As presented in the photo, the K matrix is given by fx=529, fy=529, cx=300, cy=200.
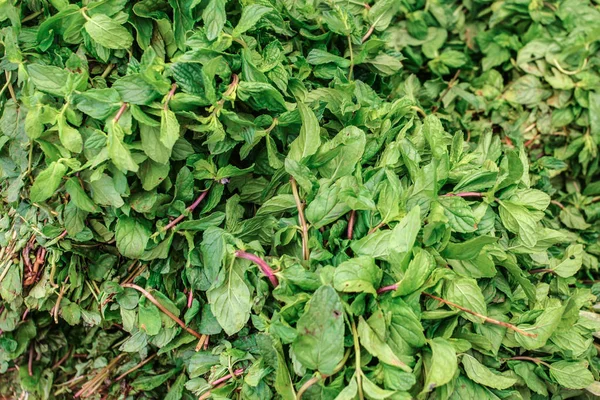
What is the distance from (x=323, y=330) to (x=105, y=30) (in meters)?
0.62

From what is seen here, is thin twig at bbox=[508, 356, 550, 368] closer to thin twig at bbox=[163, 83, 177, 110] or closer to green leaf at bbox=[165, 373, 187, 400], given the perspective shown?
green leaf at bbox=[165, 373, 187, 400]

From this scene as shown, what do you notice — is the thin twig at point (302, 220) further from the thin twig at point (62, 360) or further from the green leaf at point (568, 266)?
the thin twig at point (62, 360)

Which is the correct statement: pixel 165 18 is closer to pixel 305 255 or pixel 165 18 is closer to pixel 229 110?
pixel 229 110

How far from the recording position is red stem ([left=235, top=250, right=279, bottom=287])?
2.80 ft

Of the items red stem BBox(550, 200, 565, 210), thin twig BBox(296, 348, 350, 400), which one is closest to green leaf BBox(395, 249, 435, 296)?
thin twig BBox(296, 348, 350, 400)

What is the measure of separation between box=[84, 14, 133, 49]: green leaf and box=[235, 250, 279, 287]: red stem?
426mm

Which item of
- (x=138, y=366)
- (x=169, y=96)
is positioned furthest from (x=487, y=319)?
(x=138, y=366)

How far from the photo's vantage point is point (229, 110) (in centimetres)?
95

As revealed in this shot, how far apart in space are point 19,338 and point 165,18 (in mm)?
791

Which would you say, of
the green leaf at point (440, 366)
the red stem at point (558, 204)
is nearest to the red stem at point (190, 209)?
the green leaf at point (440, 366)

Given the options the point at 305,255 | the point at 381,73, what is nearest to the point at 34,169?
the point at 305,255

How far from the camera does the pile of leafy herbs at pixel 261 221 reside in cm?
81

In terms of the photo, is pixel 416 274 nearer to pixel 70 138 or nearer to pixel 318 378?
pixel 318 378

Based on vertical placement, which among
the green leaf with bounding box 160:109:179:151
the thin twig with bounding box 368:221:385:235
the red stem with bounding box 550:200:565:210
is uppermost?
the green leaf with bounding box 160:109:179:151
